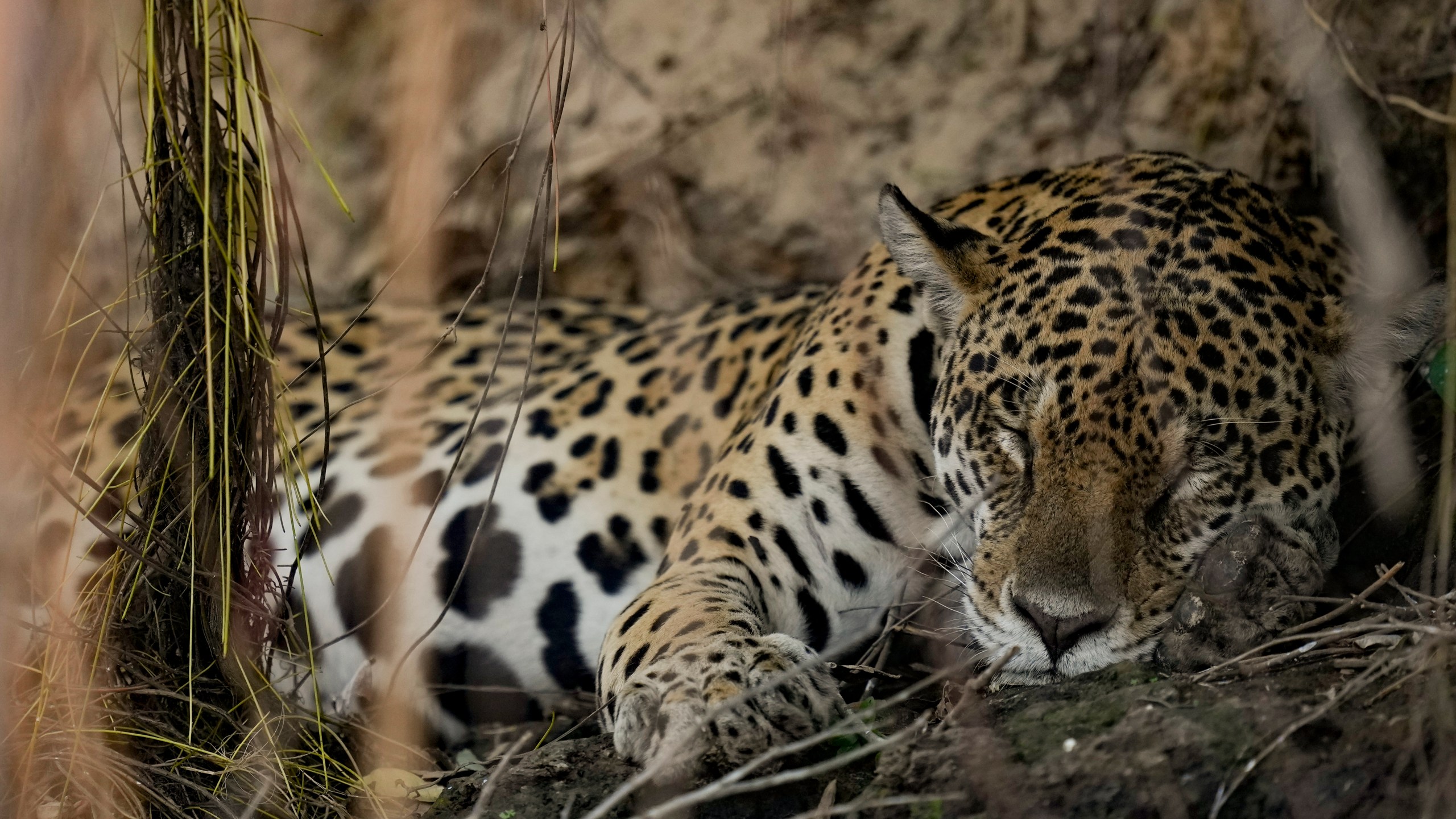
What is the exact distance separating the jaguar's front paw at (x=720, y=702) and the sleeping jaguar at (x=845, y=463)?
0.01m

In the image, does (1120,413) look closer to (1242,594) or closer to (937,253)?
(1242,594)

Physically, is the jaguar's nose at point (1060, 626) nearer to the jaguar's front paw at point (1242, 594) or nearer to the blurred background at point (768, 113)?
the jaguar's front paw at point (1242, 594)

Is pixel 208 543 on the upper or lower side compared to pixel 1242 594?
upper

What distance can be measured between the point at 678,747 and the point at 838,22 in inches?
160

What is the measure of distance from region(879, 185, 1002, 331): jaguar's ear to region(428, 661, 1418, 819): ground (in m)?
1.38

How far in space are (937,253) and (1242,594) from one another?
1.37 metres

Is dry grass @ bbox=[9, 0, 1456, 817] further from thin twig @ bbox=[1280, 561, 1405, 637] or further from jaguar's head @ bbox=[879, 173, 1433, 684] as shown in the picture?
jaguar's head @ bbox=[879, 173, 1433, 684]

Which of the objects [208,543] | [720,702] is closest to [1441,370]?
[720,702]

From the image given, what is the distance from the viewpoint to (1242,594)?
354cm

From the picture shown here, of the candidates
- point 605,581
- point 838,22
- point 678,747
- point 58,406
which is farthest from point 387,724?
point 838,22

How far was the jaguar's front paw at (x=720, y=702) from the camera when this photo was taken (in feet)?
10.7

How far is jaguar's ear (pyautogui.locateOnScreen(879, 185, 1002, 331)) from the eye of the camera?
13.6 ft

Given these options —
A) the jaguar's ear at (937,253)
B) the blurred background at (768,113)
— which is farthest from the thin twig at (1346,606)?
the blurred background at (768,113)

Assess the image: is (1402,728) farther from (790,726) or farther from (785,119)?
(785,119)
